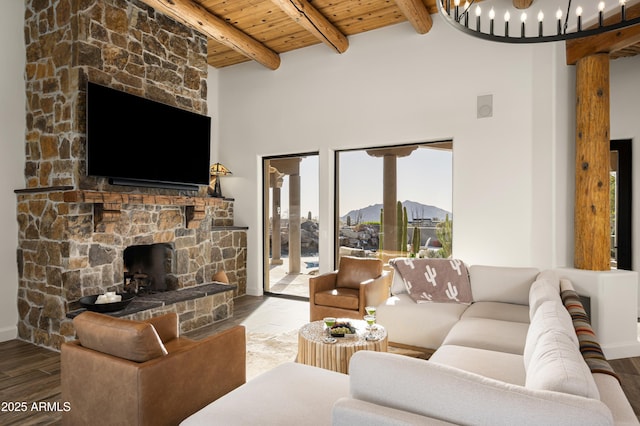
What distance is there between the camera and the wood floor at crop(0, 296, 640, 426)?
8.56ft

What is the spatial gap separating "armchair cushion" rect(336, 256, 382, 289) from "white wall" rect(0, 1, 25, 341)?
136 inches

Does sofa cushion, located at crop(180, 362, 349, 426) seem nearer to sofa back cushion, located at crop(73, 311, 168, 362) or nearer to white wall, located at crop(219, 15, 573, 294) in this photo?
sofa back cushion, located at crop(73, 311, 168, 362)

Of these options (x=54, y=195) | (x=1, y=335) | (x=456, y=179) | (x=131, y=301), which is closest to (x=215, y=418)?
(x=131, y=301)

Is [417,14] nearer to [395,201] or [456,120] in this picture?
[456,120]

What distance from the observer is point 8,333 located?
161 inches

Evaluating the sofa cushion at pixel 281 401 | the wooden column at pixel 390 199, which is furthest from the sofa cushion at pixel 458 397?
the wooden column at pixel 390 199

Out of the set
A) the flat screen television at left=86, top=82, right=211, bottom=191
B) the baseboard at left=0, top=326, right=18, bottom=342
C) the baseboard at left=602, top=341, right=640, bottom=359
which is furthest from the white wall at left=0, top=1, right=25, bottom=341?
the baseboard at left=602, top=341, right=640, bottom=359

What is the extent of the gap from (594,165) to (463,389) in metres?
3.55

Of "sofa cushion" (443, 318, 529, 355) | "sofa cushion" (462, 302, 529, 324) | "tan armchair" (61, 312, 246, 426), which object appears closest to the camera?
"tan armchair" (61, 312, 246, 426)

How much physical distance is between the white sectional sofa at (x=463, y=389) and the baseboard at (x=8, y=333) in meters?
3.50

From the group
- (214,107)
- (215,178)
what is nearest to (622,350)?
(215,178)

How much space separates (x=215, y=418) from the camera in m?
1.69

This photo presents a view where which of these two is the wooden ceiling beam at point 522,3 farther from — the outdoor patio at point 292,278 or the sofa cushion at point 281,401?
the sofa cushion at point 281,401

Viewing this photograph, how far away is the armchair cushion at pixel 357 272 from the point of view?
460cm
